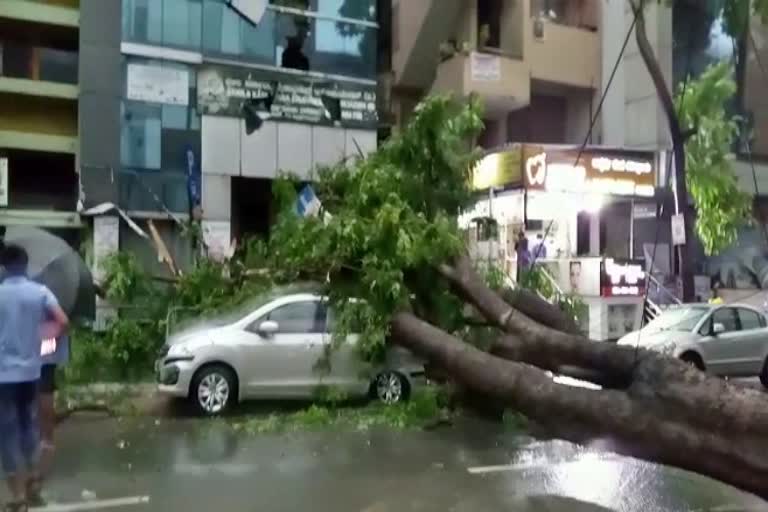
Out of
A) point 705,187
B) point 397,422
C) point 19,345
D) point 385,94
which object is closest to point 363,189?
point 397,422

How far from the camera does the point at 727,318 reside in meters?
17.5

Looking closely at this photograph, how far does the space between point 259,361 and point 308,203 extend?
2696mm

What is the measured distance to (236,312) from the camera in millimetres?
13195

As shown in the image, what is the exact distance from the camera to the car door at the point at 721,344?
16750 millimetres

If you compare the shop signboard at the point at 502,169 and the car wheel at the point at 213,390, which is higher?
the shop signboard at the point at 502,169

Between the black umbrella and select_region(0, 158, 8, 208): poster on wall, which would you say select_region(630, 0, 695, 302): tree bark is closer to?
the black umbrella

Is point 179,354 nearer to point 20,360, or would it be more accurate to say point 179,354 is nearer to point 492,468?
point 492,468

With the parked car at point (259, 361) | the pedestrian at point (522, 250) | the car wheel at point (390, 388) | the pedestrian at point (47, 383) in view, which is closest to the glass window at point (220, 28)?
the pedestrian at point (522, 250)

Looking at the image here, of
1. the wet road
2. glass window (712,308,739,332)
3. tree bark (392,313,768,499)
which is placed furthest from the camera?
glass window (712,308,739,332)

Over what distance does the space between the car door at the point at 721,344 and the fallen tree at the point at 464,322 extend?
308 inches

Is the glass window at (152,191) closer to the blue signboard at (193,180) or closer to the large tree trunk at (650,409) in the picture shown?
the blue signboard at (193,180)

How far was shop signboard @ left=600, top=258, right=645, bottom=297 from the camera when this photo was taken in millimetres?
21062

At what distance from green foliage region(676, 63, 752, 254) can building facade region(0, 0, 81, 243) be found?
13.9m

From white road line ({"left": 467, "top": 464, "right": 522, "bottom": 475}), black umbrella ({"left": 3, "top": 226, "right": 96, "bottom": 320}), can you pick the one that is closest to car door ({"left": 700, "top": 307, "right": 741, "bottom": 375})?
white road line ({"left": 467, "top": 464, "right": 522, "bottom": 475})
